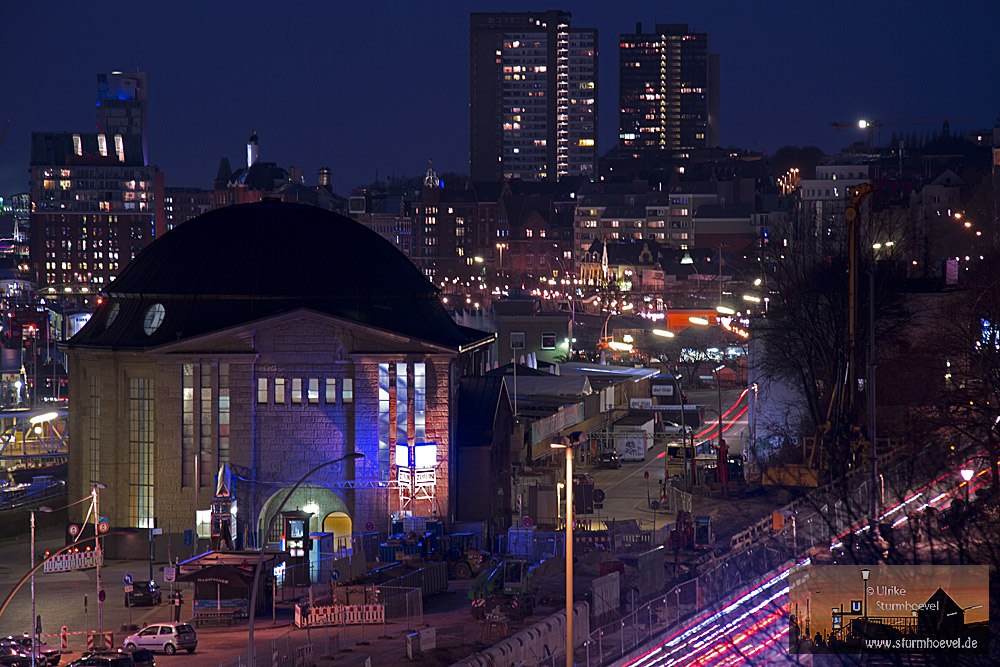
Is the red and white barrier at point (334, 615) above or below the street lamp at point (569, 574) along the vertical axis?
below

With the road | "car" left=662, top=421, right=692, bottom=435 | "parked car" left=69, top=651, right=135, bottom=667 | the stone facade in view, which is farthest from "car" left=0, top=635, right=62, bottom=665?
"car" left=662, top=421, right=692, bottom=435

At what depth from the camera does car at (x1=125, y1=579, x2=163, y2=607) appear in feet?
172

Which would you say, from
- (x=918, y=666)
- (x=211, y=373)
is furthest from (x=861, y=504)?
(x=211, y=373)

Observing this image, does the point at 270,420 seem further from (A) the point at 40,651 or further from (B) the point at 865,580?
(B) the point at 865,580

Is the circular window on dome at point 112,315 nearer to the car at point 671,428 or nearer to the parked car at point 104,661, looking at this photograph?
the parked car at point 104,661

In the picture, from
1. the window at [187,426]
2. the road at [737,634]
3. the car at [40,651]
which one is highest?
the window at [187,426]

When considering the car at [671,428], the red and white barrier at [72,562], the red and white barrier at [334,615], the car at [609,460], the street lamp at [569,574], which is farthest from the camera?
the car at [671,428]

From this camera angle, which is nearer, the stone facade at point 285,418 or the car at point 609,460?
the stone facade at point 285,418

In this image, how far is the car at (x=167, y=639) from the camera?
146ft

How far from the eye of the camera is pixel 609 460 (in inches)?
3479

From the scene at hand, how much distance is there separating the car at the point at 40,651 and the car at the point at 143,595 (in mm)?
7606

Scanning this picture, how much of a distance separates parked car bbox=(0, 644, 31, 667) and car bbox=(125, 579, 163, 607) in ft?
29.6

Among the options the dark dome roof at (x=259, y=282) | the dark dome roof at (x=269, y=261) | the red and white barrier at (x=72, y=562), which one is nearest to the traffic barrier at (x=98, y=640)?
the red and white barrier at (x=72, y=562)

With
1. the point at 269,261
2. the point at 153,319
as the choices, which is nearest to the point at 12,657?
the point at 153,319
